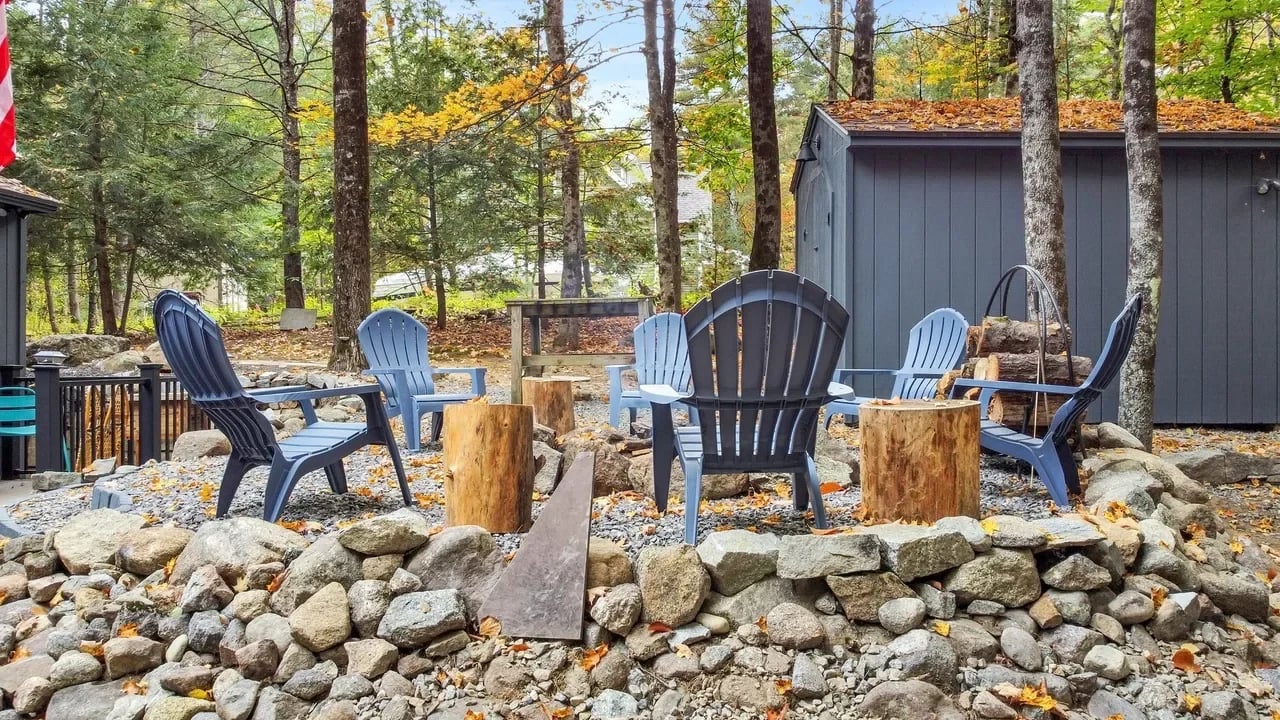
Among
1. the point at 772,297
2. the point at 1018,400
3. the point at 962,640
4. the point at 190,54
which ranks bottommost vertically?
the point at 962,640

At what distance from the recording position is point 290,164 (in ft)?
44.9

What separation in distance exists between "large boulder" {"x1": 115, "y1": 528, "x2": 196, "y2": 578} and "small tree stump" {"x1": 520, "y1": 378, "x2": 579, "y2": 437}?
2.68 meters

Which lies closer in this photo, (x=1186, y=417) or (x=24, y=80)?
(x=1186, y=417)

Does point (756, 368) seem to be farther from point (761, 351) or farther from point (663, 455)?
point (663, 455)

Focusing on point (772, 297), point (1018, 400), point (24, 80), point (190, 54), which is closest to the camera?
point (772, 297)

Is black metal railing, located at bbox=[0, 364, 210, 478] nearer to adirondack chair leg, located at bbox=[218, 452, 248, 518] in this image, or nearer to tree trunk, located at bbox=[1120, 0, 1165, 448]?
adirondack chair leg, located at bbox=[218, 452, 248, 518]

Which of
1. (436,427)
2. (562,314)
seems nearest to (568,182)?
(562,314)

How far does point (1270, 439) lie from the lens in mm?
6496

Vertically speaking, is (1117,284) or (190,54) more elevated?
(190,54)

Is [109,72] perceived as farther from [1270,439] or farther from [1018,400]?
[1270,439]

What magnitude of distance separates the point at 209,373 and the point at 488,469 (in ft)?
3.81

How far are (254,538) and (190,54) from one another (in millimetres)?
14377

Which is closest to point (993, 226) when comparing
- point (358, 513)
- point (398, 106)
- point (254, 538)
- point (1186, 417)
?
point (1186, 417)

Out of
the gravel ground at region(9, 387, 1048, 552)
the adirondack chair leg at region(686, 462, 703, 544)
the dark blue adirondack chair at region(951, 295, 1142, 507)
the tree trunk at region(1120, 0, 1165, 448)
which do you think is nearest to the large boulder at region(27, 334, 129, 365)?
the gravel ground at region(9, 387, 1048, 552)
